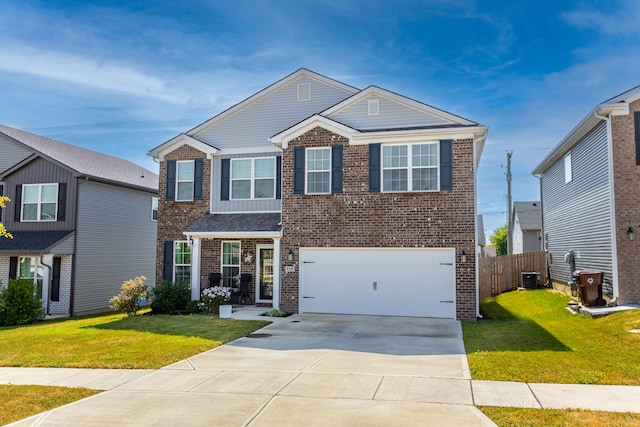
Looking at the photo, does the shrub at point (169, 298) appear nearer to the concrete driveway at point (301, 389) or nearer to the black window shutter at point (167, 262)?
the black window shutter at point (167, 262)

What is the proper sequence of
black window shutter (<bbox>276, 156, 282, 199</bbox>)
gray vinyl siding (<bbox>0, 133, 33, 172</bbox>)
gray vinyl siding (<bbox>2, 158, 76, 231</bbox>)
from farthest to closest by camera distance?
gray vinyl siding (<bbox>0, 133, 33, 172</bbox>) → gray vinyl siding (<bbox>2, 158, 76, 231</bbox>) → black window shutter (<bbox>276, 156, 282, 199</bbox>)

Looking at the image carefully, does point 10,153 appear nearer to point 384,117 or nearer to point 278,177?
point 278,177

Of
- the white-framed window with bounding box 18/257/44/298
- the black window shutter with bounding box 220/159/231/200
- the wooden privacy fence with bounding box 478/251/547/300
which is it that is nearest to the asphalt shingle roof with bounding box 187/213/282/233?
the black window shutter with bounding box 220/159/231/200

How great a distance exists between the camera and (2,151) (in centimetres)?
2217

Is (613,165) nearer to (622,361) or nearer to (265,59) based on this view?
(622,361)

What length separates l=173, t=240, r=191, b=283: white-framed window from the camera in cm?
1861

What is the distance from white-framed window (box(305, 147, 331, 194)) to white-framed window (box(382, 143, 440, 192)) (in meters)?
1.84

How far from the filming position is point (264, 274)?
17.7 meters

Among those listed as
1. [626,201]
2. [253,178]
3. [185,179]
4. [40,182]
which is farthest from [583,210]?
[40,182]

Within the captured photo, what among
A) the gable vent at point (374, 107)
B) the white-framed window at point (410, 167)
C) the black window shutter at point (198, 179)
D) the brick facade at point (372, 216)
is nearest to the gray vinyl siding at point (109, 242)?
the black window shutter at point (198, 179)

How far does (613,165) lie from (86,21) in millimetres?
15341

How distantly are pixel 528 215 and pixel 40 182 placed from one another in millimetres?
32548

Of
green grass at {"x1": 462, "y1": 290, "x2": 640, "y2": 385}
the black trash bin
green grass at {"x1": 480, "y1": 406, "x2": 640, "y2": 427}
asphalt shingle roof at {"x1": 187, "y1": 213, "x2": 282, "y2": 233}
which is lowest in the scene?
green grass at {"x1": 480, "y1": 406, "x2": 640, "y2": 427}

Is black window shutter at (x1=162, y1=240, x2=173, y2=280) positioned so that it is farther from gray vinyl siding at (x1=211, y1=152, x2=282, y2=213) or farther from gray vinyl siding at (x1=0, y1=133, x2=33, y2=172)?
gray vinyl siding at (x1=0, y1=133, x2=33, y2=172)
